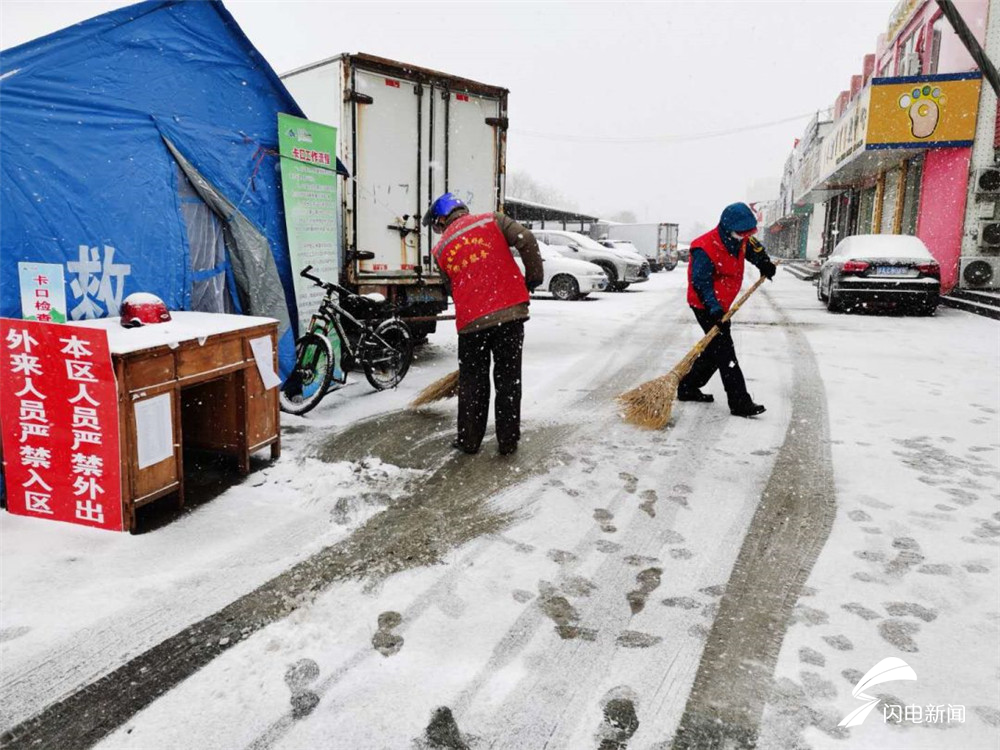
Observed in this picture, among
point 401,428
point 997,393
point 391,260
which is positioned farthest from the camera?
point 391,260

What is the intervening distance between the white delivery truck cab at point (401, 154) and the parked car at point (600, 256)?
9.87 m

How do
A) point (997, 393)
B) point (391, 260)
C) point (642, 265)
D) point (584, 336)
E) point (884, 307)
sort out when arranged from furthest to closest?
point (642, 265) < point (884, 307) < point (584, 336) < point (391, 260) < point (997, 393)

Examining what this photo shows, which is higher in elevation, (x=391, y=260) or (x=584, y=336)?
(x=391, y=260)

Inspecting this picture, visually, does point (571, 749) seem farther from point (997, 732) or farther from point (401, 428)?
point (401, 428)

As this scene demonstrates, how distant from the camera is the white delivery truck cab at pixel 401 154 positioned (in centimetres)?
691

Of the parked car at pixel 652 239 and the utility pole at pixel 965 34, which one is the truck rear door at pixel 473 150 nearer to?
the utility pole at pixel 965 34

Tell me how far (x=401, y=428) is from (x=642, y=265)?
1675cm

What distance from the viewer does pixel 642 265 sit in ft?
68.5

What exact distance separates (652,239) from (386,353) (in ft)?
106

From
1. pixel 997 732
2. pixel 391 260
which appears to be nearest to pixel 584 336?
pixel 391 260

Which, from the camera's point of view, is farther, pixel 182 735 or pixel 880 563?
pixel 880 563

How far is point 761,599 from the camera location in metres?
2.85

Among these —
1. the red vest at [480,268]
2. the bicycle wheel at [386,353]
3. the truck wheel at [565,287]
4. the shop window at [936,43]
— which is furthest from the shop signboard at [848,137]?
the red vest at [480,268]

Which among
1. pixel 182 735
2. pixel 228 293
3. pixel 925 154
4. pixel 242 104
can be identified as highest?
pixel 925 154
